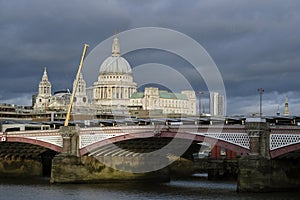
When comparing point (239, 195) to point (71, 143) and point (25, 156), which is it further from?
point (25, 156)

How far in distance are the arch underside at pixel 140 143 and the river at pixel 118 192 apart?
196 inches

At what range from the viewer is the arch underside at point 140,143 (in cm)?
8231

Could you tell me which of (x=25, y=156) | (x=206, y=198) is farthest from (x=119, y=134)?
(x=25, y=156)

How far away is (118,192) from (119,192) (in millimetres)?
116

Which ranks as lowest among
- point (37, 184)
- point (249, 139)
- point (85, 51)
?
point (37, 184)

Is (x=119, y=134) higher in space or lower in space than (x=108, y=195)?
higher

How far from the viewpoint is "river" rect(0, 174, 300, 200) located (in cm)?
7269

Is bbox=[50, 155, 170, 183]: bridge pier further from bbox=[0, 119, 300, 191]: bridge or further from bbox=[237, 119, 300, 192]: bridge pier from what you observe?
bbox=[237, 119, 300, 192]: bridge pier

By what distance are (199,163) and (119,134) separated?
4799 cm

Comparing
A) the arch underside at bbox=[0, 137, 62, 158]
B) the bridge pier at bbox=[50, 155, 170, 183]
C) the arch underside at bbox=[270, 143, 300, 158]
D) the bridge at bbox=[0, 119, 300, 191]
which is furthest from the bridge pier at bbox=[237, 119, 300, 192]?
the arch underside at bbox=[0, 137, 62, 158]

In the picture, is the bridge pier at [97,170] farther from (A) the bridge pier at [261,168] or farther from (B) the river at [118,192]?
(A) the bridge pier at [261,168]

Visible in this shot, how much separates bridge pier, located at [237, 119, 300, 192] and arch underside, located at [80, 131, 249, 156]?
5.85 metres

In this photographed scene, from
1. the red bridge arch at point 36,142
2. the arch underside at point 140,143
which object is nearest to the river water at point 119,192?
the arch underside at point 140,143

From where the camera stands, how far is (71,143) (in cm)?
9338
